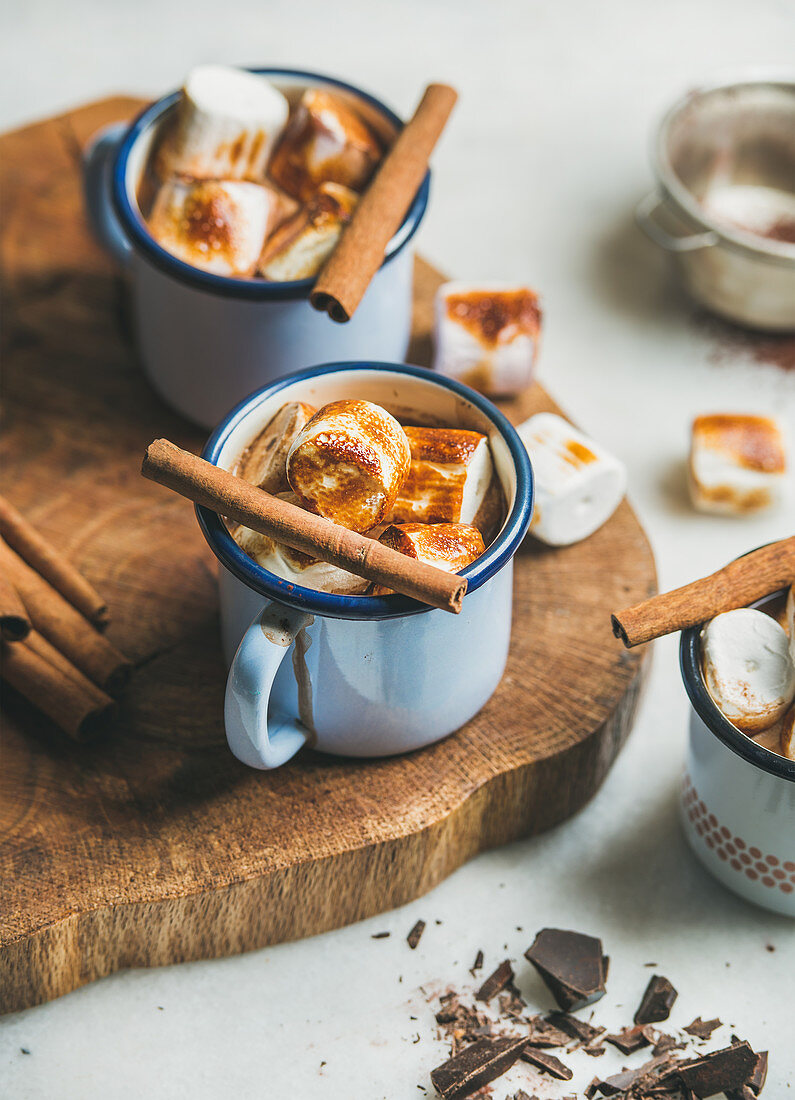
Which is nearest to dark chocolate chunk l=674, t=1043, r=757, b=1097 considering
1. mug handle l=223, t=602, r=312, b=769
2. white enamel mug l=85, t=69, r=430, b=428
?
mug handle l=223, t=602, r=312, b=769

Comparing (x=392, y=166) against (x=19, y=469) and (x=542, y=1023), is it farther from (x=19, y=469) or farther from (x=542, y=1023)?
(x=542, y=1023)

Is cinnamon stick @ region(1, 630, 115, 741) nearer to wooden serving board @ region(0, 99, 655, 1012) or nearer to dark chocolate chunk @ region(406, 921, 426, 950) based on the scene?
wooden serving board @ region(0, 99, 655, 1012)

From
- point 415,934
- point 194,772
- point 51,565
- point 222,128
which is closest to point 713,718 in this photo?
point 415,934

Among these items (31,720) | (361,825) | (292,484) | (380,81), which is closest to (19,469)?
(31,720)

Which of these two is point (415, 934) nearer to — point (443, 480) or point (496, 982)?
point (496, 982)

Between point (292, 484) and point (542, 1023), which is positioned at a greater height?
point (292, 484)

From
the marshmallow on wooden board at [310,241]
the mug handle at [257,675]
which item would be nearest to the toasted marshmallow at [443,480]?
the mug handle at [257,675]
